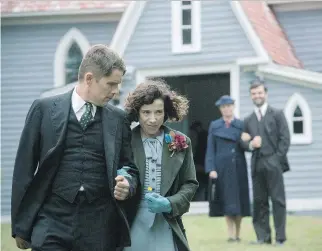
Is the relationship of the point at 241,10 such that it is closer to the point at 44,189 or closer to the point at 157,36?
the point at 157,36

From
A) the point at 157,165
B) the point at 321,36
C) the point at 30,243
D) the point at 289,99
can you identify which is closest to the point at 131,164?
the point at 157,165

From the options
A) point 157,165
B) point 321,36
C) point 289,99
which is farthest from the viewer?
point 321,36

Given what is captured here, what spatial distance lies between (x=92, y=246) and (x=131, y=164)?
598 millimetres

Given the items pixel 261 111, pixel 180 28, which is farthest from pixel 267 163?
pixel 180 28

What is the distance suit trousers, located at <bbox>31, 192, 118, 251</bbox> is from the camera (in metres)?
6.10

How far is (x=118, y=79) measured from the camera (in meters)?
6.25

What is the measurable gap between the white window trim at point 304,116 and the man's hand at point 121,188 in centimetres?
1491

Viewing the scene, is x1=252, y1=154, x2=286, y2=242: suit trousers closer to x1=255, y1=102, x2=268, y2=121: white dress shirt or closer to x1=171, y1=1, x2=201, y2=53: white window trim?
x1=255, y1=102, x2=268, y2=121: white dress shirt

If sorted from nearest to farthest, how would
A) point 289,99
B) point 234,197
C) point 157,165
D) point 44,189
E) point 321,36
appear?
point 44,189 < point 157,165 < point 234,197 < point 289,99 < point 321,36

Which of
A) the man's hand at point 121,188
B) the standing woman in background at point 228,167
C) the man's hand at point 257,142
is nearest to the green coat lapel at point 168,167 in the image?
the man's hand at point 121,188

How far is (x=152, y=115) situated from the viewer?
6.73 metres

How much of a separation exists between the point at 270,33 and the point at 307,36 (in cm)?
144

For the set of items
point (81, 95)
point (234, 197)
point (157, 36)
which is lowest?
point (234, 197)

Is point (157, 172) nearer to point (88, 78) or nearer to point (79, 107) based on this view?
point (79, 107)
